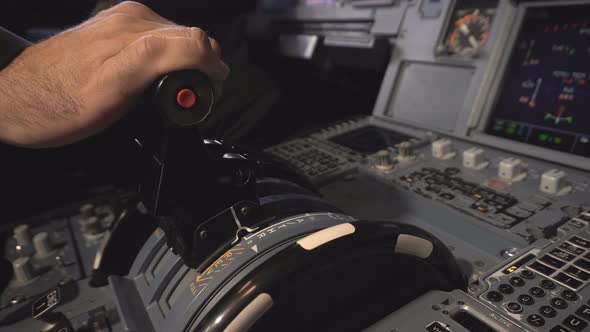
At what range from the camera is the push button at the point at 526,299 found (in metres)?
0.72

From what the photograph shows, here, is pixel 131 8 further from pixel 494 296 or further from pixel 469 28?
pixel 469 28

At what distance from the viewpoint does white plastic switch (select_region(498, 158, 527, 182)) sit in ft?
3.82

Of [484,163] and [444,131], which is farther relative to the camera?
[444,131]

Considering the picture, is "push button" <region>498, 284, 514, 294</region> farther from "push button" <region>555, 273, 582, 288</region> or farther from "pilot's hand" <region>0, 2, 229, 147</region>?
"pilot's hand" <region>0, 2, 229, 147</region>

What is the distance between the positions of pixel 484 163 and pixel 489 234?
36 centimetres

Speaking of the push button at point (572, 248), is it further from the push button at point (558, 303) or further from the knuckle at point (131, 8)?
the knuckle at point (131, 8)

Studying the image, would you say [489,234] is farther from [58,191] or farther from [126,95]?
[58,191]

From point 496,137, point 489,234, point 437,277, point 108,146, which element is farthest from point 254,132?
point 437,277

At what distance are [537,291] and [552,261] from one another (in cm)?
11

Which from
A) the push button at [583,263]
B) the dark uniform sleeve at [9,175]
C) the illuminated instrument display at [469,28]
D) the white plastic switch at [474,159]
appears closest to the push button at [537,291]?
the push button at [583,263]

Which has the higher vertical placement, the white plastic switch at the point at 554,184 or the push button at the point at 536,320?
the white plastic switch at the point at 554,184

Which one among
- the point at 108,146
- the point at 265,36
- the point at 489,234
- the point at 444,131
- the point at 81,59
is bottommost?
the point at 108,146

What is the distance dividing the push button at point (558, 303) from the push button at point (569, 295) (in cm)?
1

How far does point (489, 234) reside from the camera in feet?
3.25
